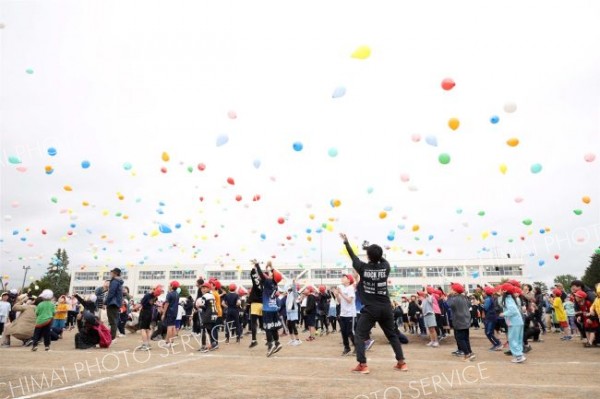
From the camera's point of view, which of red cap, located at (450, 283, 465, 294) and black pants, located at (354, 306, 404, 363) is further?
red cap, located at (450, 283, 465, 294)

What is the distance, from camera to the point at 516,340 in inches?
304

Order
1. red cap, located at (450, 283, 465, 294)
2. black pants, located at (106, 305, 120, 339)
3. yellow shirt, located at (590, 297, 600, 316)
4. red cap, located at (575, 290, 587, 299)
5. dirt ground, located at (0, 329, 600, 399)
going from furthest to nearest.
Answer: red cap, located at (575, 290, 587, 299) < black pants, located at (106, 305, 120, 339) < yellow shirt, located at (590, 297, 600, 316) < red cap, located at (450, 283, 465, 294) < dirt ground, located at (0, 329, 600, 399)

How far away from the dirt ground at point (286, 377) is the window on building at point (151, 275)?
78.4 meters

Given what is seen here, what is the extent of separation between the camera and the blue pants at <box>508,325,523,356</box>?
762 cm

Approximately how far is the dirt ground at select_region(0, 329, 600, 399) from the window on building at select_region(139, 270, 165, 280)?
257ft

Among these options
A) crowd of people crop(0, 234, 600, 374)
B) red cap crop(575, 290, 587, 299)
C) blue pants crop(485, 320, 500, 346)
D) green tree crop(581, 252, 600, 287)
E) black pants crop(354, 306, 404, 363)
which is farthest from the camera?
green tree crop(581, 252, 600, 287)

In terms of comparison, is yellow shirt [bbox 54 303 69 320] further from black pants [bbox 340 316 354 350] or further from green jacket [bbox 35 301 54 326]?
black pants [bbox 340 316 354 350]

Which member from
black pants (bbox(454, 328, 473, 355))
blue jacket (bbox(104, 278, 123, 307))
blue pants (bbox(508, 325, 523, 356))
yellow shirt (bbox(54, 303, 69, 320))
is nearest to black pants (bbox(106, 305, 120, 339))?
blue jacket (bbox(104, 278, 123, 307))

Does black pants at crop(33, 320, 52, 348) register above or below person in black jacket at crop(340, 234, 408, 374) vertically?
below

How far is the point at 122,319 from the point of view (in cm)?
1623

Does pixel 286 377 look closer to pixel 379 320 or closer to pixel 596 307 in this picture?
pixel 379 320

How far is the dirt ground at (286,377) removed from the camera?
445cm

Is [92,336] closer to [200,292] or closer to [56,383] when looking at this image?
[200,292]

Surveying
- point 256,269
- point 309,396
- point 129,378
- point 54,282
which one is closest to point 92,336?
point 256,269
